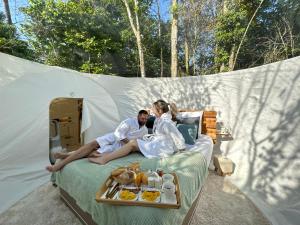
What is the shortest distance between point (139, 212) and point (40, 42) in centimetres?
852

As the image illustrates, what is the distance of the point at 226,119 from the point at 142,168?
2.07 metres

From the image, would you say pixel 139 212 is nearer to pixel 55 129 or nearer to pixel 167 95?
pixel 167 95

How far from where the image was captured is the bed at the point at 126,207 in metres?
1.37

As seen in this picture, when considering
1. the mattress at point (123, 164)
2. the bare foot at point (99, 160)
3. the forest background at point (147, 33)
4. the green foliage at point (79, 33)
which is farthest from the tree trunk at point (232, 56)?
the bare foot at point (99, 160)

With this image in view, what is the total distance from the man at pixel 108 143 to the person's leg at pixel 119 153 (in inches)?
2.4

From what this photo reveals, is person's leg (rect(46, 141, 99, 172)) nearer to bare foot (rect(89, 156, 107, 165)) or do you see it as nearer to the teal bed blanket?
the teal bed blanket

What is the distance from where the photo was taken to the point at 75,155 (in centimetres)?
240

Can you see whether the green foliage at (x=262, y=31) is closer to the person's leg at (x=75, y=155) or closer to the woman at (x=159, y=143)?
→ the woman at (x=159, y=143)

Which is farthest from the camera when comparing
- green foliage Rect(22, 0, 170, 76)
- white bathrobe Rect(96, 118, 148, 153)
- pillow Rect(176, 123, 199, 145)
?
green foliage Rect(22, 0, 170, 76)

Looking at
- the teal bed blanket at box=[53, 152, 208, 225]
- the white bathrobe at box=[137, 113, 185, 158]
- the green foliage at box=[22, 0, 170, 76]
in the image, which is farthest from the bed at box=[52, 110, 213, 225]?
the green foliage at box=[22, 0, 170, 76]

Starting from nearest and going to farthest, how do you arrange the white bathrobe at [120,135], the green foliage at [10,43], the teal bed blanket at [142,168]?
the teal bed blanket at [142,168] → the white bathrobe at [120,135] → the green foliage at [10,43]

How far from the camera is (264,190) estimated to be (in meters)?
2.43

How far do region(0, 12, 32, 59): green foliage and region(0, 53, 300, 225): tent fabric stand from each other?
366cm

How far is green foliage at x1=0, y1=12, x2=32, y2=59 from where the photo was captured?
5930 millimetres
